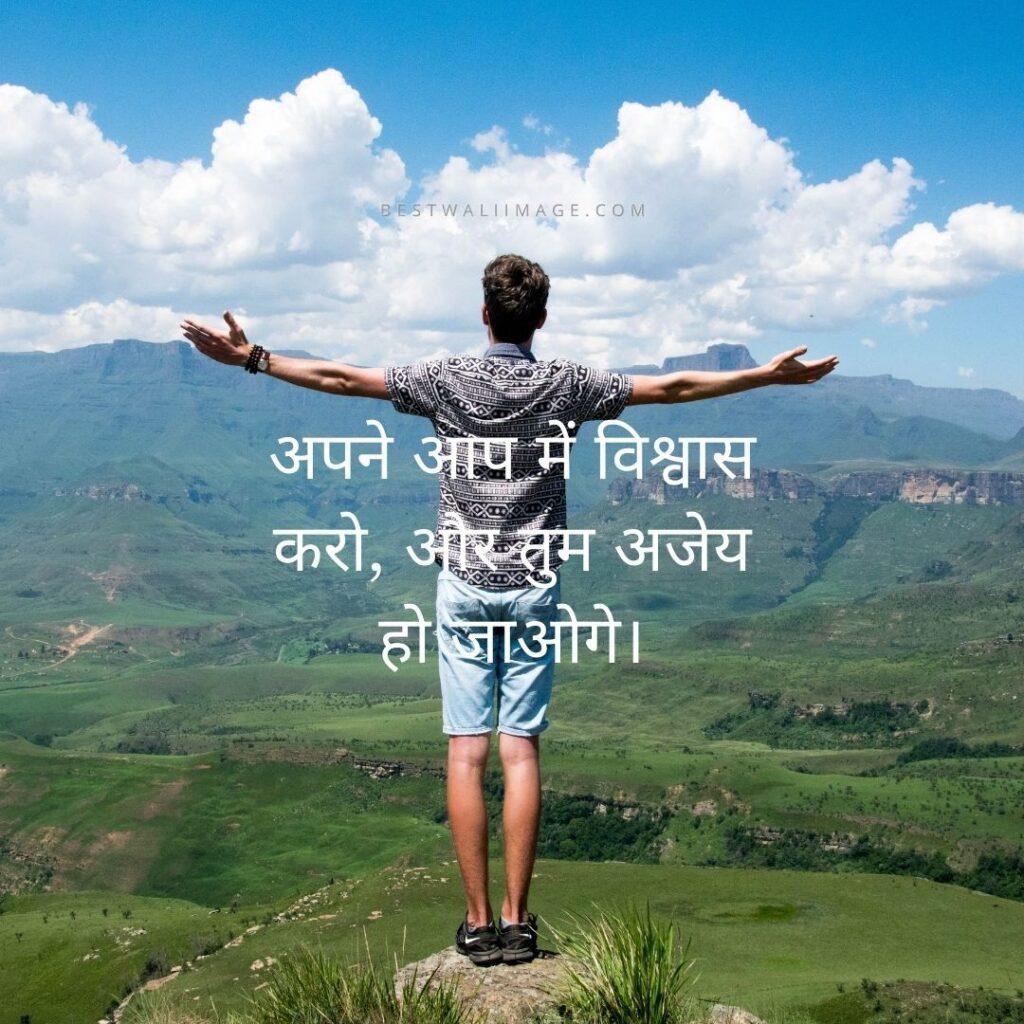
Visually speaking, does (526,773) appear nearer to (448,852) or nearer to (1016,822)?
(448,852)

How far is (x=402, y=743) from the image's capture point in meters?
147

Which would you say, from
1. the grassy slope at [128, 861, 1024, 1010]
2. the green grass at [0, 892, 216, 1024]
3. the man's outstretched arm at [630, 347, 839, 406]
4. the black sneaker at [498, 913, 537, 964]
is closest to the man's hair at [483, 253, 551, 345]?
the man's outstretched arm at [630, 347, 839, 406]

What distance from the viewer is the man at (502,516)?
7.86m

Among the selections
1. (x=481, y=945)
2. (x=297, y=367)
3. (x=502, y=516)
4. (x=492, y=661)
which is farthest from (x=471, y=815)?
(x=297, y=367)

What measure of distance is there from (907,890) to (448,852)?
33.2m

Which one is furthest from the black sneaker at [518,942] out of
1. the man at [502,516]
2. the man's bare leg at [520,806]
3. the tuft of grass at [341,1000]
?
the tuft of grass at [341,1000]

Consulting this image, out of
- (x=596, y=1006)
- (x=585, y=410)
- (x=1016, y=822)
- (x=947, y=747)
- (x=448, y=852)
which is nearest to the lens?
(x=596, y=1006)

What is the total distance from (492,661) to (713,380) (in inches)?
99.7

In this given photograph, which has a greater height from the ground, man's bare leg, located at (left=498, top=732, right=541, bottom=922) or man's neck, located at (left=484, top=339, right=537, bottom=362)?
man's neck, located at (left=484, top=339, right=537, bottom=362)

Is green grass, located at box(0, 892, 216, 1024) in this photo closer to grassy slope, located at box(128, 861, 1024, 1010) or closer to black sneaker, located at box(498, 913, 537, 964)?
grassy slope, located at box(128, 861, 1024, 1010)

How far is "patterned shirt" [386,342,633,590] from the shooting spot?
7.86 m

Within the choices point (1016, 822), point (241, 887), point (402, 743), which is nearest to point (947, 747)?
point (1016, 822)

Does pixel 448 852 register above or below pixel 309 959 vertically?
below

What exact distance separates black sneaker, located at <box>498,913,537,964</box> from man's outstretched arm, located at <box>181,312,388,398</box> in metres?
3.85
